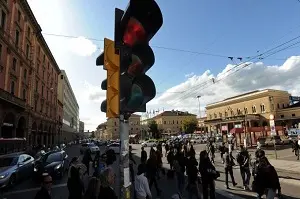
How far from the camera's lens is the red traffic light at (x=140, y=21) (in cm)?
281

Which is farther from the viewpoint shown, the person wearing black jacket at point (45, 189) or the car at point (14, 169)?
the car at point (14, 169)

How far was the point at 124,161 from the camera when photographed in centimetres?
320

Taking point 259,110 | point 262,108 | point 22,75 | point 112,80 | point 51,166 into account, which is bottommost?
point 51,166

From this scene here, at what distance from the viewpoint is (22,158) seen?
16031mm

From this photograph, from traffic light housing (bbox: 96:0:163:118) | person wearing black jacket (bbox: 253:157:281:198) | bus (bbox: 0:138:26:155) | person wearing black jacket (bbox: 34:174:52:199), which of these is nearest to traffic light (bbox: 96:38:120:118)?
traffic light housing (bbox: 96:0:163:118)

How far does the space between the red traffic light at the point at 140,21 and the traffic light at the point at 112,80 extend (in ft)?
0.84

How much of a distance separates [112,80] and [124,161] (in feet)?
3.07

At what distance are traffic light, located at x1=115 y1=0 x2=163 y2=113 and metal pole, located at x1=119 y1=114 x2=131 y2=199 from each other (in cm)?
18

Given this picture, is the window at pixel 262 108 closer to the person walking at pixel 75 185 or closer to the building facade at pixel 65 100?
the building facade at pixel 65 100

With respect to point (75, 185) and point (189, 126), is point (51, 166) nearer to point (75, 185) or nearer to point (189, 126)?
point (75, 185)

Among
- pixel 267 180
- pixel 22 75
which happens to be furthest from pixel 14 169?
pixel 22 75

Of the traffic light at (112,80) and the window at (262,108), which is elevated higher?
the window at (262,108)

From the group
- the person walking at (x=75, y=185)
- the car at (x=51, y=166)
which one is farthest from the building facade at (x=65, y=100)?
the person walking at (x=75, y=185)

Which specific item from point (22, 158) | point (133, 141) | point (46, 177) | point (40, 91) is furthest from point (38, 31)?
point (133, 141)
